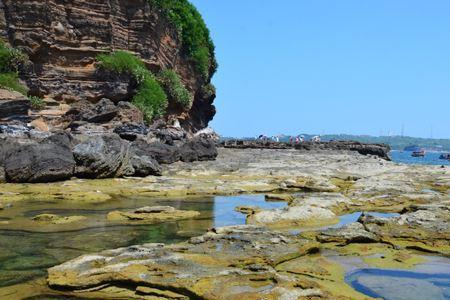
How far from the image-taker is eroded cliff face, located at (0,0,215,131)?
30875mm

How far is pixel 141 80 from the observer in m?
35.6

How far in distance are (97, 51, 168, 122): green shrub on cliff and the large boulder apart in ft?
60.6

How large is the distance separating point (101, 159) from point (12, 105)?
35.9ft

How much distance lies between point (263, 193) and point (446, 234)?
7.07m

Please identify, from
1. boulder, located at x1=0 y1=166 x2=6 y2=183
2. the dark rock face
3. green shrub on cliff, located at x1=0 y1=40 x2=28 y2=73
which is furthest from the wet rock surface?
the dark rock face

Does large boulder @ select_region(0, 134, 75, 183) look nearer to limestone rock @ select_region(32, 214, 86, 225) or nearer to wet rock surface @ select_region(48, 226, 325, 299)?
limestone rock @ select_region(32, 214, 86, 225)

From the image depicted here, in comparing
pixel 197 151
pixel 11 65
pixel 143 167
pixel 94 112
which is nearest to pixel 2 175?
pixel 143 167

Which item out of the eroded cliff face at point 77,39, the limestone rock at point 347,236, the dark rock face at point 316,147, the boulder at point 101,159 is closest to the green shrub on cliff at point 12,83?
the eroded cliff face at point 77,39

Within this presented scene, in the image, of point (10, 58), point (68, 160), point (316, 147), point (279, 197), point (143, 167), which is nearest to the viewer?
point (279, 197)

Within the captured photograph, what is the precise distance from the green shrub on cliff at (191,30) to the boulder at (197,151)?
19655mm

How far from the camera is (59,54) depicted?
32.5m

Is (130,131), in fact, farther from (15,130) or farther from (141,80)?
(141,80)

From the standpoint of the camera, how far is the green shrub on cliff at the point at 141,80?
33.6 meters

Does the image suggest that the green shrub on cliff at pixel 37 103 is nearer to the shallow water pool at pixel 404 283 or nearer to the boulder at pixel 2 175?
the boulder at pixel 2 175
